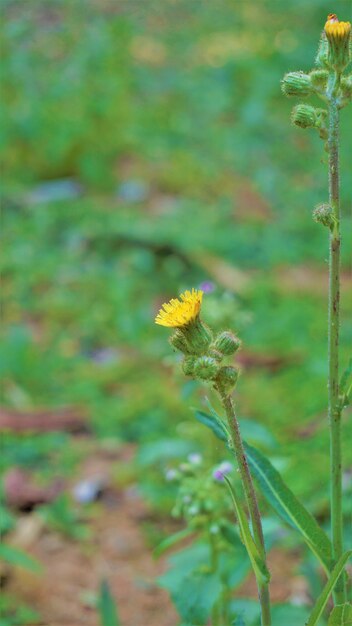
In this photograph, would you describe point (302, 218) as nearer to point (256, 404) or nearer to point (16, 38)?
point (256, 404)

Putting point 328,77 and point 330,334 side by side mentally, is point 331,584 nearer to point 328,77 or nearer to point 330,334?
point 330,334

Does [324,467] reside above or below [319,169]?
below

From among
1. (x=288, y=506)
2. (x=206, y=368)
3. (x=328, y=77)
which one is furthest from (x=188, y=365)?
(x=328, y=77)

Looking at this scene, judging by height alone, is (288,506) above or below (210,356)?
below

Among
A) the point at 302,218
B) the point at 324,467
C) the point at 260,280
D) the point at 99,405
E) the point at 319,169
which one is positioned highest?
the point at 319,169

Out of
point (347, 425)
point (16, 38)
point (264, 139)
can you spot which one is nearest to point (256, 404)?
point (347, 425)

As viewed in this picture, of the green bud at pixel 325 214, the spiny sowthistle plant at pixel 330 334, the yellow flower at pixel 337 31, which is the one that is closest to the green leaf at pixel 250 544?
the spiny sowthistle plant at pixel 330 334
